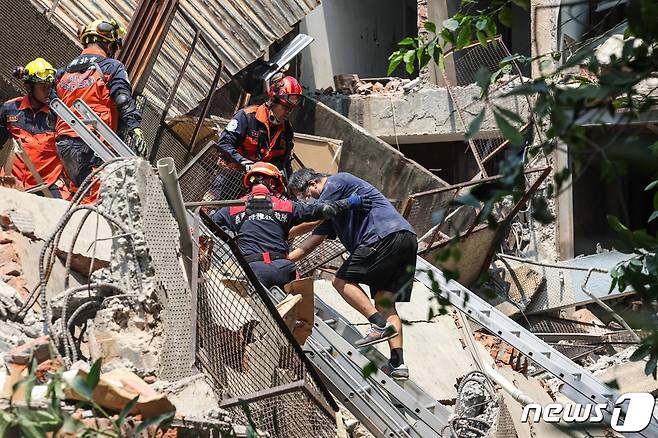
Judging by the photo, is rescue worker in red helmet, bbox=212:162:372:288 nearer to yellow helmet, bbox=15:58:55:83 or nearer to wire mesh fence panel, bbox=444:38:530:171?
yellow helmet, bbox=15:58:55:83

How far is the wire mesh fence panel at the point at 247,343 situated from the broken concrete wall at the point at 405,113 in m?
9.14

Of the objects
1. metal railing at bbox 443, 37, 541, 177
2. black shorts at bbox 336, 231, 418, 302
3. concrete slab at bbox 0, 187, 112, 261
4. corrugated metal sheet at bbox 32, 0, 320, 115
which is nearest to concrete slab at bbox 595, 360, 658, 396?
black shorts at bbox 336, 231, 418, 302

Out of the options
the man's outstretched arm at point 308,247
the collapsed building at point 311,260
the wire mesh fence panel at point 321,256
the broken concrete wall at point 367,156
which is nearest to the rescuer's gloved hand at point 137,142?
the collapsed building at point 311,260

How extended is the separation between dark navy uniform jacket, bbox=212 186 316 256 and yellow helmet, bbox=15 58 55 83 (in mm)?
2172

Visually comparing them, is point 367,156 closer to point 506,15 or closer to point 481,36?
point 481,36

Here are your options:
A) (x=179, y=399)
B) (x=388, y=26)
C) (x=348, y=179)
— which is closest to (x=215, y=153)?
(x=348, y=179)

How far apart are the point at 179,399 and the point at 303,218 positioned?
273cm

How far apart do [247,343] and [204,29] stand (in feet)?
23.4

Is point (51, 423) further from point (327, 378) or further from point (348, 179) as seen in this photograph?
point (348, 179)

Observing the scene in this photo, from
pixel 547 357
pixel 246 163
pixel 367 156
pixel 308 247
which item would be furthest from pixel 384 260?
pixel 367 156

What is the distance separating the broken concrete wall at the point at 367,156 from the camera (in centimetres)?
1430

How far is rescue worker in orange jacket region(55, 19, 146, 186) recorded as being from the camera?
30.8ft

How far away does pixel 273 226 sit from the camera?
8.62m

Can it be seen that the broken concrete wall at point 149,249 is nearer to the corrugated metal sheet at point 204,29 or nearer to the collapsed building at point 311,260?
the collapsed building at point 311,260
